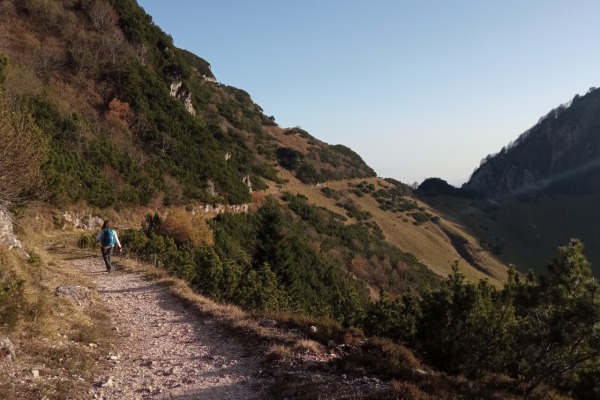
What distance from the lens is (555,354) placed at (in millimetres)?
9078

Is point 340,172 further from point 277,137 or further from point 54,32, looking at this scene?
point 54,32

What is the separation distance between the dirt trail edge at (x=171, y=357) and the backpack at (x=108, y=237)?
3384 millimetres

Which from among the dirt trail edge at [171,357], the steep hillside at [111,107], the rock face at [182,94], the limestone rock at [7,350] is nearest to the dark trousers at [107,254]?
the dirt trail edge at [171,357]

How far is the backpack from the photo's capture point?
621 inches

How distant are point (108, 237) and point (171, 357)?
9.52 metres

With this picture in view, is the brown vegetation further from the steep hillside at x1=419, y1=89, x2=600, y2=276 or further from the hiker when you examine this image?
the steep hillside at x1=419, y1=89, x2=600, y2=276

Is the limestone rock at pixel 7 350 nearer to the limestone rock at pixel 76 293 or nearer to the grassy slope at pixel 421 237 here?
the limestone rock at pixel 76 293

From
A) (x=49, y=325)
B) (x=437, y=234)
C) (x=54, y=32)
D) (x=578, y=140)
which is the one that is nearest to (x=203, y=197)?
Answer: (x=54, y=32)

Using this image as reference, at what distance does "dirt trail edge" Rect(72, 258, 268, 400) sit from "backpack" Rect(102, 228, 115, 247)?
11.1 ft

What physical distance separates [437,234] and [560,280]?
98.3 meters

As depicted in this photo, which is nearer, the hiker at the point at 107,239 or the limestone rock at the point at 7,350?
the limestone rock at the point at 7,350

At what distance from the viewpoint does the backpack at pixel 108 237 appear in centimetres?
1578

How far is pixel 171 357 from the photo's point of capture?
7.94m

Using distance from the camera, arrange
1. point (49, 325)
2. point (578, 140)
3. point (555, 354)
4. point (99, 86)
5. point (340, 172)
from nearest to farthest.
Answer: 1. point (49, 325)
2. point (555, 354)
3. point (99, 86)
4. point (340, 172)
5. point (578, 140)
